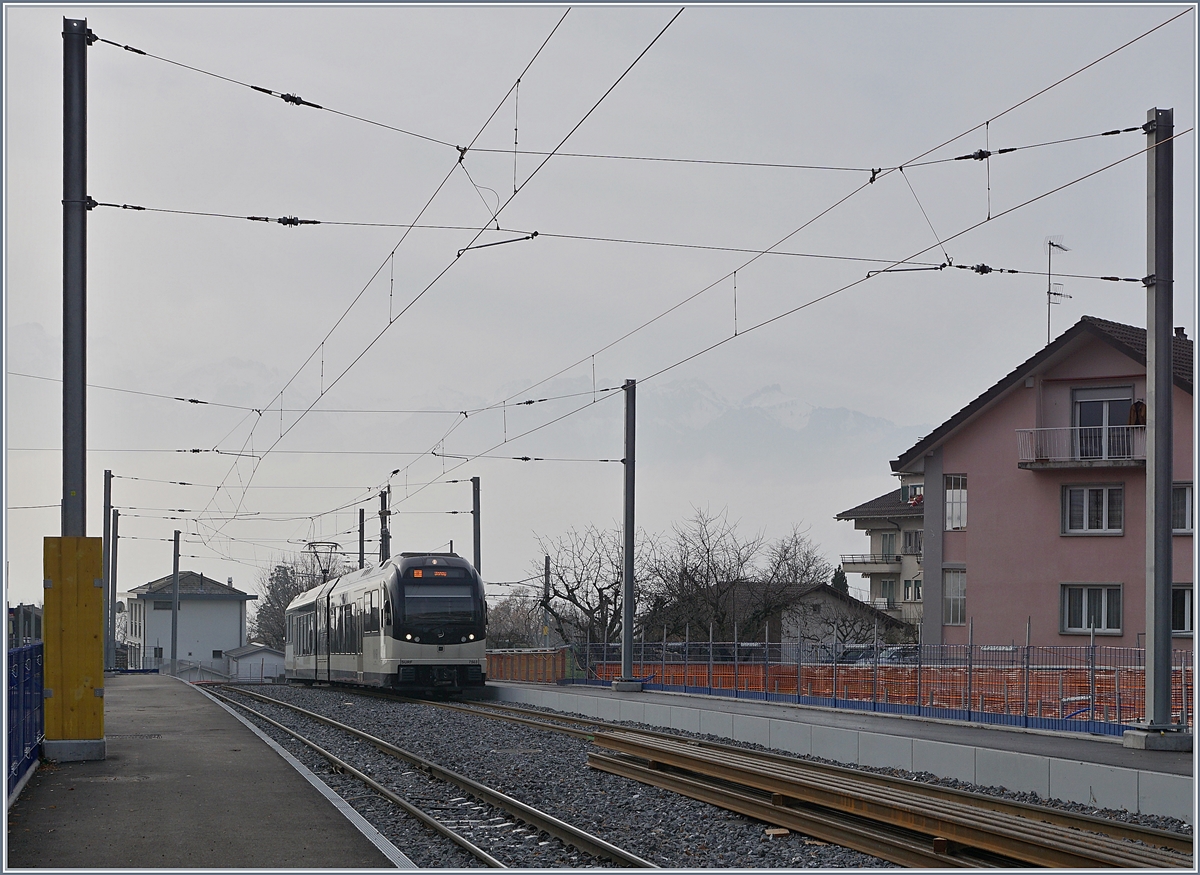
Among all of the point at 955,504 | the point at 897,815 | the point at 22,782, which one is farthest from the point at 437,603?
the point at 897,815

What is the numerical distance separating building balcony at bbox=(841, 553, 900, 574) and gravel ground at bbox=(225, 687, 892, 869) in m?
54.8

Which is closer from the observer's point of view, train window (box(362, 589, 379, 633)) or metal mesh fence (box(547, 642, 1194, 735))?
metal mesh fence (box(547, 642, 1194, 735))

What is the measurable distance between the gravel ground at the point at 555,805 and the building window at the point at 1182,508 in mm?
20854

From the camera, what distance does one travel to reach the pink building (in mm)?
34812

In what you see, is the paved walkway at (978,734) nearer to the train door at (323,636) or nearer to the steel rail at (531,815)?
the steel rail at (531,815)

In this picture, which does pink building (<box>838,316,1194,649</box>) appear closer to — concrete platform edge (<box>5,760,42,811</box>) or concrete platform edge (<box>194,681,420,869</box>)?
concrete platform edge (<box>194,681,420,869</box>)

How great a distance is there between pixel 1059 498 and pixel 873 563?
3883 cm

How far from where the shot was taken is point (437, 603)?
30.4m

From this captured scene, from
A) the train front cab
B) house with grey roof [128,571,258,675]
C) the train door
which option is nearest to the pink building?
the train front cab

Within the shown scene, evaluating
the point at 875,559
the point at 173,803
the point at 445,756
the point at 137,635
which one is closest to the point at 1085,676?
the point at 445,756

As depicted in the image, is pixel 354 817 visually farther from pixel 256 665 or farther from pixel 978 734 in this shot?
pixel 256 665

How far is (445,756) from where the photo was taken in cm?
1730

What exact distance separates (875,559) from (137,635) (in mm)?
59620

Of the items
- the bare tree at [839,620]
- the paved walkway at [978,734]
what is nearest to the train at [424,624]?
the paved walkway at [978,734]
